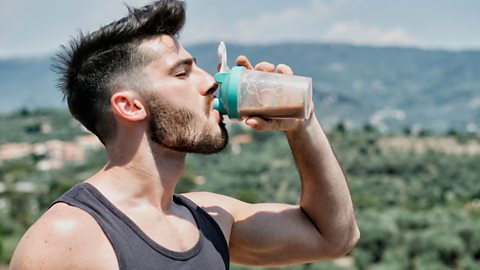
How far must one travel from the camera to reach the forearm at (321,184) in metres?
2.26

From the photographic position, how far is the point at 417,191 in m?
39.1

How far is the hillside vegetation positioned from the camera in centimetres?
1895

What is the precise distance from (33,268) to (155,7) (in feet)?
2.96

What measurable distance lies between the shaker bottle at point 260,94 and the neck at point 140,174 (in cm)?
22

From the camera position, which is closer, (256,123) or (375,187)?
(256,123)

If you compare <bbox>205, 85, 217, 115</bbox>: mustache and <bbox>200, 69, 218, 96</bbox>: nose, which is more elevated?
<bbox>200, 69, 218, 96</bbox>: nose

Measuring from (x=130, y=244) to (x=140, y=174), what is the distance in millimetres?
287

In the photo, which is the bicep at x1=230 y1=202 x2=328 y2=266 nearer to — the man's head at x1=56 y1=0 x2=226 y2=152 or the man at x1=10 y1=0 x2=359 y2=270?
the man at x1=10 y1=0 x2=359 y2=270

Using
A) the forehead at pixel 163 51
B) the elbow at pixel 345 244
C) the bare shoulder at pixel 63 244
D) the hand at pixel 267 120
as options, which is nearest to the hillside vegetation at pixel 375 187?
the elbow at pixel 345 244

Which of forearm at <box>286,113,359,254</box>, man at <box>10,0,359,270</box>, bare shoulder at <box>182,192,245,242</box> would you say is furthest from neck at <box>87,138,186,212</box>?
forearm at <box>286,113,359,254</box>

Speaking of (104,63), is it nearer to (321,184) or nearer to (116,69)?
(116,69)

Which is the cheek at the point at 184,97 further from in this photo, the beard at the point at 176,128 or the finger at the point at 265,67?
the finger at the point at 265,67

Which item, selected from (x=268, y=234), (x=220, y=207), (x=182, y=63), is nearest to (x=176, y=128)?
(x=182, y=63)

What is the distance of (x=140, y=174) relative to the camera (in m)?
1.95
